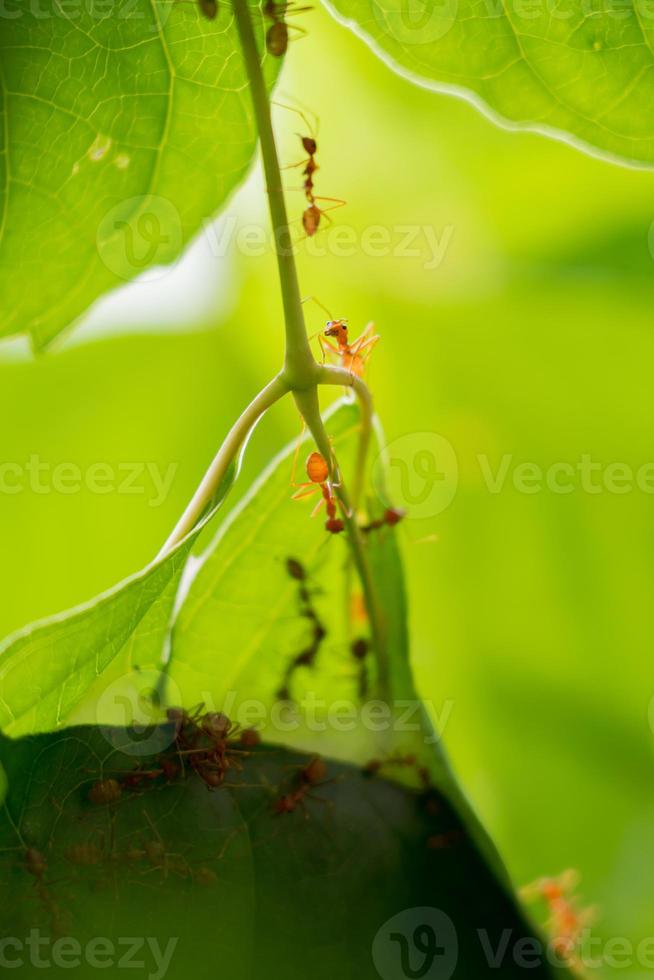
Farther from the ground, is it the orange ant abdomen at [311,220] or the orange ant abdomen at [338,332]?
the orange ant abdomen at [311,220]

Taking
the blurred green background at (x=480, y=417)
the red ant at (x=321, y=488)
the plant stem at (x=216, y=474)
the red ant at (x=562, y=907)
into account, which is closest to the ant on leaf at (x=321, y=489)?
the red ant at (x=321, y=488)

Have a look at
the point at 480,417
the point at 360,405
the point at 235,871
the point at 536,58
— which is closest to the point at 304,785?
the point at 235,871

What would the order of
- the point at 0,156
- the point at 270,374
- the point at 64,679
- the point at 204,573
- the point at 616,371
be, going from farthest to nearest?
1. the point at 616,371
2. the point at 270,374
3. the point at 0,156
4. the point at 204,573
5. the point at 64,679

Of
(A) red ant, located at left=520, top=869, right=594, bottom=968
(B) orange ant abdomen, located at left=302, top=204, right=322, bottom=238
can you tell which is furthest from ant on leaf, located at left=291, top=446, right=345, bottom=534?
(A) red ant, located at left=520, top=869, right=594, bottom=968

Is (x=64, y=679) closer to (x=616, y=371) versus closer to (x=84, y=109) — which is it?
(x=84, y=109)

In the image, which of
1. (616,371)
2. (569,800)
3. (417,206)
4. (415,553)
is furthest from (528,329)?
(569,800)

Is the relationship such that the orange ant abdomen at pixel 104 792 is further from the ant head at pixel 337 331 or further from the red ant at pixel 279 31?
the red ant at pixel 279 31
